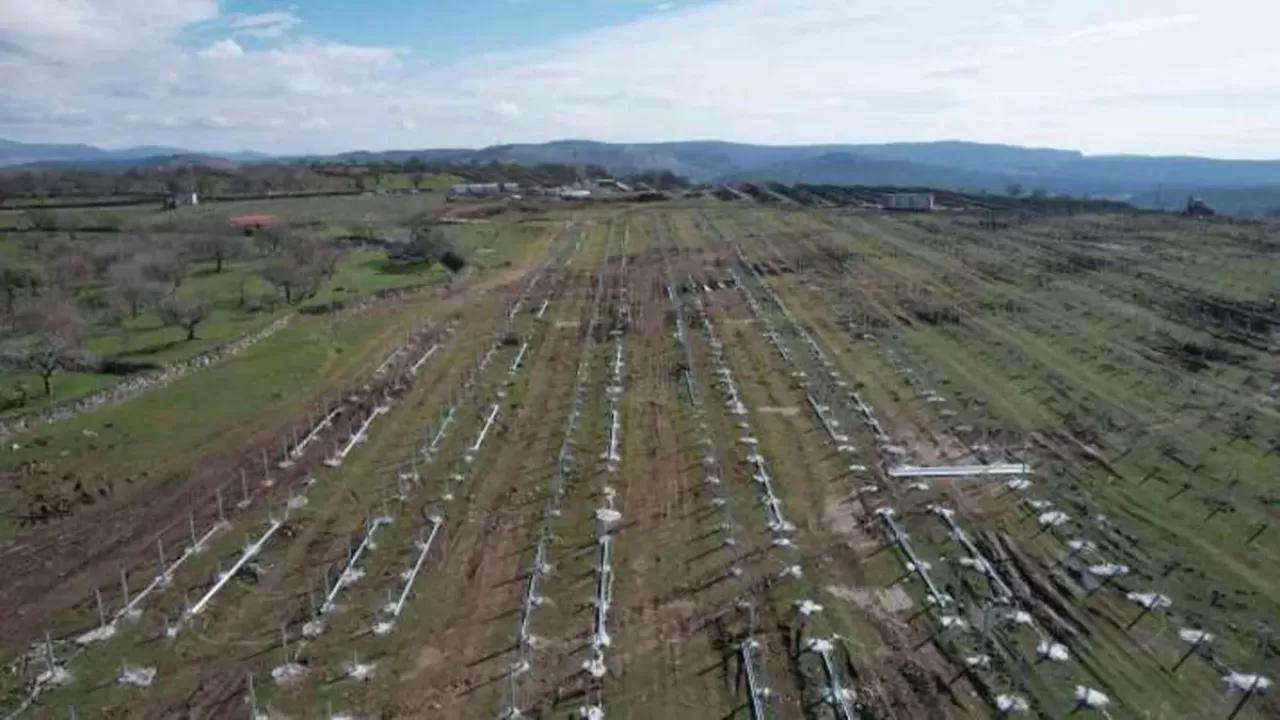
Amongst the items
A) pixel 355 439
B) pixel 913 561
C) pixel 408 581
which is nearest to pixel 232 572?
pixel 408 581

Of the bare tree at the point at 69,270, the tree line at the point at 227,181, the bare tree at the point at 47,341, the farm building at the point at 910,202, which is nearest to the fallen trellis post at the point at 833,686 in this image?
the bare tree at the point at 47,341

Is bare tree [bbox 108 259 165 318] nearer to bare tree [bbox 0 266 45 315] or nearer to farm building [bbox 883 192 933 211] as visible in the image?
bare tree [bbox 0 266 45 315]

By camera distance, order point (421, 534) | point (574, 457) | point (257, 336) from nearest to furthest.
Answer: point (421, 534), point (574, 457), point (257, 336)

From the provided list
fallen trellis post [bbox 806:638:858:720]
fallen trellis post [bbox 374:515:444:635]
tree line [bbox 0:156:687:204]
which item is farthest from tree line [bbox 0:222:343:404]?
tree line [bbox 0:156:687:204]

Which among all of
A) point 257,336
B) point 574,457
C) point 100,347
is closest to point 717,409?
point 574,457

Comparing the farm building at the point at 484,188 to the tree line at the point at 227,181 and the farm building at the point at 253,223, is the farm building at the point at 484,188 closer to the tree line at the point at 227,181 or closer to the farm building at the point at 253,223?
the tree line at the point at 227,181

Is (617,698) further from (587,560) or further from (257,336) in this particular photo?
(257,336)
